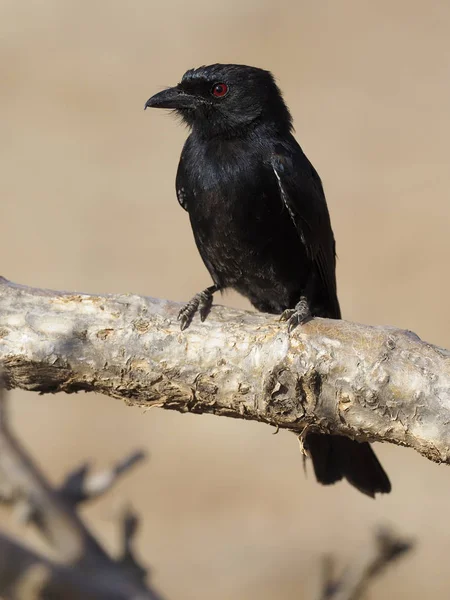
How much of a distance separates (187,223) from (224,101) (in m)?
6.22

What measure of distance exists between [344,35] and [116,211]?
18.4 feet

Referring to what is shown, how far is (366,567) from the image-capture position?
3824 mm

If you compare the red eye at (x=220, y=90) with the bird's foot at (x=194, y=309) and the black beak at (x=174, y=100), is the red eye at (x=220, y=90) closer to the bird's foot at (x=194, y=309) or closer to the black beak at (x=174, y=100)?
the black beak at (x=174, y=100)

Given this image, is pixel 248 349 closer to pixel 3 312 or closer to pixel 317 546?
pixel 3 312

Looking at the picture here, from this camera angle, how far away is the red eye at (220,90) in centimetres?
528

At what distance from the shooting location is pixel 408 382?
3812mm

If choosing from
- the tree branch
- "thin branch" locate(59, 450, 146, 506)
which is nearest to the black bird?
the tree branch

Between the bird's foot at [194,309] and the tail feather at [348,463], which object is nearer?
the bird's foot at [194,309]

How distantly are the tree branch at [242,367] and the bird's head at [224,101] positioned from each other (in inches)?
60.6

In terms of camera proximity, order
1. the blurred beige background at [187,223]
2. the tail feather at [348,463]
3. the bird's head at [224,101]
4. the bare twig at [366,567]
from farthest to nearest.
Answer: the blurred beige background at [187,223], the bird's head at [224,101], the tail feather at [348,463], the bare twig at [366,567]

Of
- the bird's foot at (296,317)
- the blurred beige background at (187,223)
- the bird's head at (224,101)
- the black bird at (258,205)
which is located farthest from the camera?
the blurred beige background at (187,223)

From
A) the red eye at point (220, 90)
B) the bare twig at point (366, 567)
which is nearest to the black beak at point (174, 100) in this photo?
the red eye at point (220, 90)

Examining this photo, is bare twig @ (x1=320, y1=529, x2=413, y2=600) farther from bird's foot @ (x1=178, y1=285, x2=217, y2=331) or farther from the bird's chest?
the bird's chest

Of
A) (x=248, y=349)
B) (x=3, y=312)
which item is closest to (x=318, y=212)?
(x=248, y=349)
